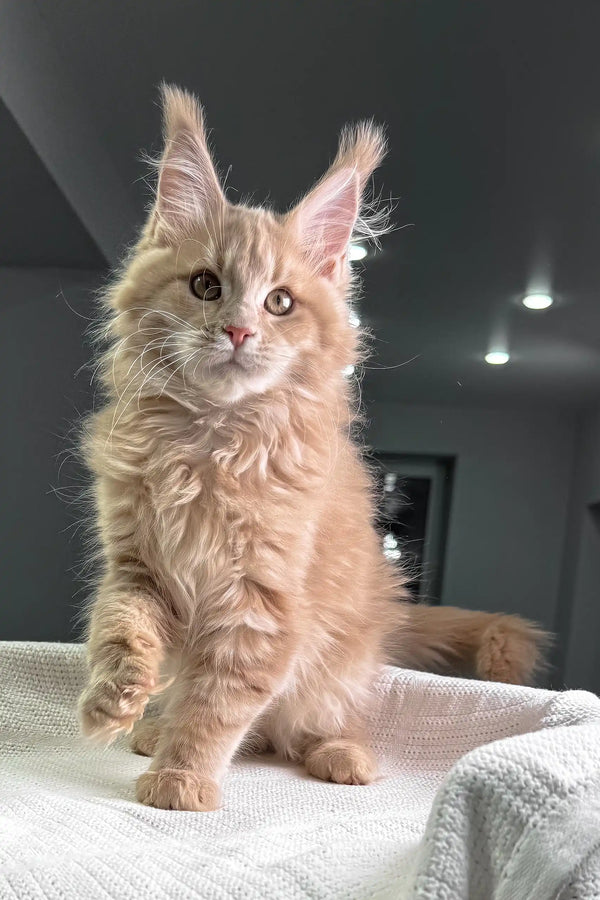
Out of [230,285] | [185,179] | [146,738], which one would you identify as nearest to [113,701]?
[146,738]

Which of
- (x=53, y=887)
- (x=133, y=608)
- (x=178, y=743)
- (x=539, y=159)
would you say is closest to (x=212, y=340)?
(x=133, y=608)

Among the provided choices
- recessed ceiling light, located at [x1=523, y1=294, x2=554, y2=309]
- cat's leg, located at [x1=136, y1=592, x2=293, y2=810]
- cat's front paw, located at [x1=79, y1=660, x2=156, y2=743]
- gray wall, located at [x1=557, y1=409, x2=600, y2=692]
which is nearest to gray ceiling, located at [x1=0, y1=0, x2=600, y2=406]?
recessed ceiling light, located at [x1=523, y1=294, x2=554, y2=309]

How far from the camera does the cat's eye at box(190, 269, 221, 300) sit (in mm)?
1012

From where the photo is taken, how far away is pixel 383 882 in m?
0.61

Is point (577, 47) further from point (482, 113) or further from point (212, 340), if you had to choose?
point (212, 340)

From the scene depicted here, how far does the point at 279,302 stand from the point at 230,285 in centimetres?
9

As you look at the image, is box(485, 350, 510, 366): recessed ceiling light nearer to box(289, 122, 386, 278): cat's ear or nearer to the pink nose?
box(289, 122, 386, 278): cat's ear

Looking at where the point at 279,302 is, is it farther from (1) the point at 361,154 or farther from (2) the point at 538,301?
(2) the point at 538,301

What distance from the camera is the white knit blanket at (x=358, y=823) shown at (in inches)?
22.2

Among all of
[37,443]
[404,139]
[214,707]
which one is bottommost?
[214,707]

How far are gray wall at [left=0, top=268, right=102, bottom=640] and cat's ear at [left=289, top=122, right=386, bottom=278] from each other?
0.64m

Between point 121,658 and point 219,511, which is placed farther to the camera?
point 219,511

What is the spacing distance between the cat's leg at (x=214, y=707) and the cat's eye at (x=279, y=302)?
0.43m

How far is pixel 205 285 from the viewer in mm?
1022
